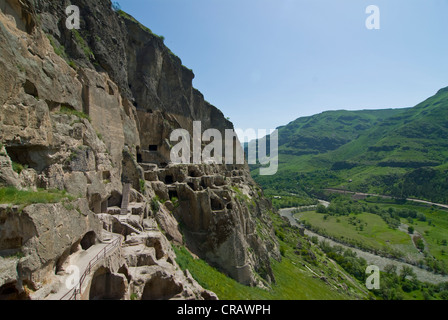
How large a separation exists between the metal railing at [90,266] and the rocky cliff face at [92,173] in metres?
0.46

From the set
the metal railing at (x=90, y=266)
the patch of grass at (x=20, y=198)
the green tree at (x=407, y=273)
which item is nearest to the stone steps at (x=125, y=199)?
the metal railing at (x=90, y=266)

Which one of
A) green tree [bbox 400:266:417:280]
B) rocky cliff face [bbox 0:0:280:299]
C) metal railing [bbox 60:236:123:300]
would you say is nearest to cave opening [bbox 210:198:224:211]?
rocky cliff face [bbox 0:0:280:299]

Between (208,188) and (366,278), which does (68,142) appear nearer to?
(208,188)

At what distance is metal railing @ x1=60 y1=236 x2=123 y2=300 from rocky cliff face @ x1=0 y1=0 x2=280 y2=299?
46 centimetres

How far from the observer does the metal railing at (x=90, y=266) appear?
28.1ft

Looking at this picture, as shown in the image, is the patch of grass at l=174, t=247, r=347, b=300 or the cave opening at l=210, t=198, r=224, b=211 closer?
the patch of grass at l=174, t=247, r=347, b=300

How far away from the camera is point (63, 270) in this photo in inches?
385

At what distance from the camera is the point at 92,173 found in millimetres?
17344

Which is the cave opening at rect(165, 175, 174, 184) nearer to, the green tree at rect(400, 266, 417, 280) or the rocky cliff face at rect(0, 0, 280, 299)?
the rocky cliff face at rect(0, 0, 280, 299)

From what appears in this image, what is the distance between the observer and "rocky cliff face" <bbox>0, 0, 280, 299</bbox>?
9562 millimetres
